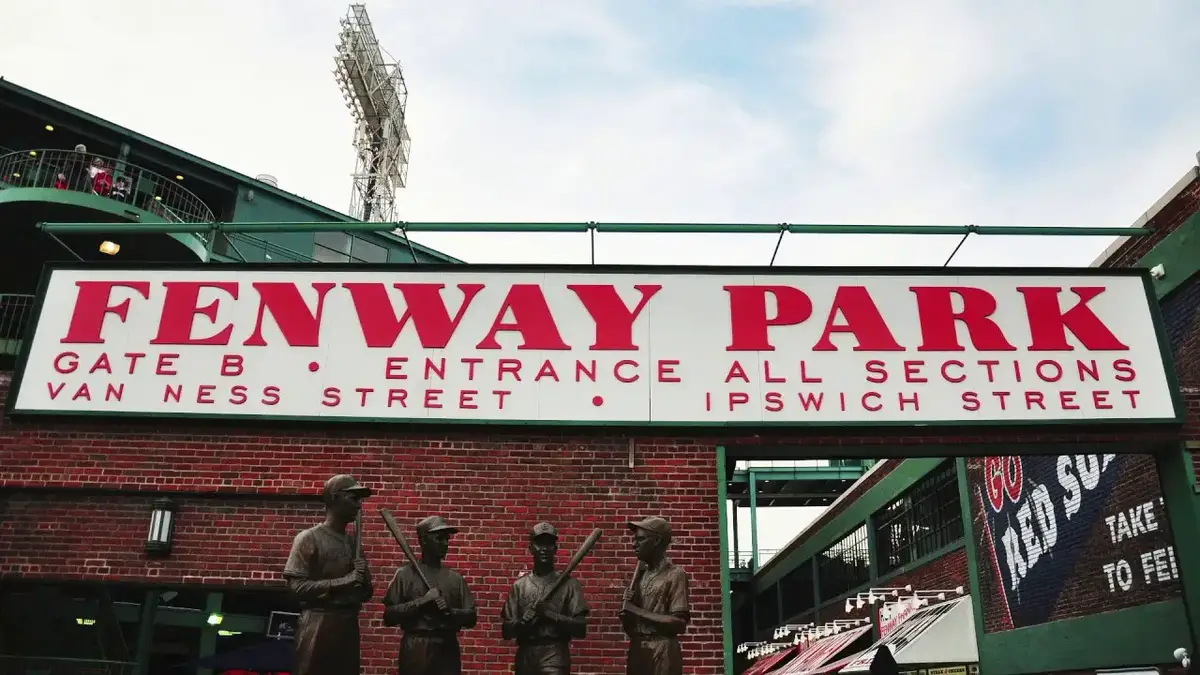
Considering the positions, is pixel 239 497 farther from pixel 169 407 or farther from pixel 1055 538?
pixel 1055 538

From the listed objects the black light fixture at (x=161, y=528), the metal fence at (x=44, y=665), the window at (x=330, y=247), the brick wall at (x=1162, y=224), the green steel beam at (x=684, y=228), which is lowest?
the metal fence at (x=44, y=665)

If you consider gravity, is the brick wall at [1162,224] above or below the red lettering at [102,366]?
above

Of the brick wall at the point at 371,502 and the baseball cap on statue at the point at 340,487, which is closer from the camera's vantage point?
the baseball cap on statue at the point at 340,487

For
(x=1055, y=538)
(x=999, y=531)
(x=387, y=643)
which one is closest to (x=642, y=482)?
(x=387, y=643)

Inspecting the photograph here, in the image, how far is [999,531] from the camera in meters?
16.7

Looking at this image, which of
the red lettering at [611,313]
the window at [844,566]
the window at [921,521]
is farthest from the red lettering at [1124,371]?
the window at [844,566]

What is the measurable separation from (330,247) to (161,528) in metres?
18.4

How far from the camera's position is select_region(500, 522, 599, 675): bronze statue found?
721 cm

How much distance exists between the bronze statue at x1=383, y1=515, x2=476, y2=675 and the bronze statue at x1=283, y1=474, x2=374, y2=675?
53 cm

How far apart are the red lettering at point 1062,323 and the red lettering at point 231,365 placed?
8.76 metres

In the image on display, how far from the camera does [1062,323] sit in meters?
10.2

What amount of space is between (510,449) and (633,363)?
5.36 ft

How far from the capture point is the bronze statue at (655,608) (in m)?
7.03

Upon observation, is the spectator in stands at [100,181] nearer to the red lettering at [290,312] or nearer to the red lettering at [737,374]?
the red lettering at [290,312]
